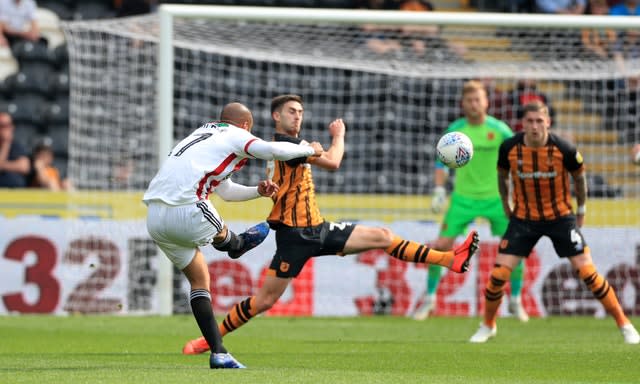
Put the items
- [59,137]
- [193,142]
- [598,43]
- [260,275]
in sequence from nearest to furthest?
1. [193,142]
2. [260,275]
3. [598,43]
4. [59,137]

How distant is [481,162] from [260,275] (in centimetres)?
295

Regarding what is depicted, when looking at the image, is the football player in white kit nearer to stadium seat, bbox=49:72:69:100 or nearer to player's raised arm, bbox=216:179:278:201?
player's raised arm, bbox=216:179:278:201

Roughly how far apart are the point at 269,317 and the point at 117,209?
2.15 m

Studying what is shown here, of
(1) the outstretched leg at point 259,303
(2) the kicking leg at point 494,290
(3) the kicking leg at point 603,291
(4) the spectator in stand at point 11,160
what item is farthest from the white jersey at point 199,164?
(4) the spectator in stand at point 11,160

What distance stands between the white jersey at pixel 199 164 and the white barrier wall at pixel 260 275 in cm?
625

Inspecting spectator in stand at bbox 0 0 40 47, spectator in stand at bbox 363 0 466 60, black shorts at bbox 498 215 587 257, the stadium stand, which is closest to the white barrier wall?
the stadium stand

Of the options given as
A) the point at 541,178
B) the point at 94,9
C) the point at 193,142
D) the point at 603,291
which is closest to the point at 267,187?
the point at 193,142

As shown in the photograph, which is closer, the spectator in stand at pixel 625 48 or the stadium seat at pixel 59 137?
the spectator in stand at pixel 625 48

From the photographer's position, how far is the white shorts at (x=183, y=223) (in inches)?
311

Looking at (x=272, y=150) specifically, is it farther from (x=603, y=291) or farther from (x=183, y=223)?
(x=603, y=291)

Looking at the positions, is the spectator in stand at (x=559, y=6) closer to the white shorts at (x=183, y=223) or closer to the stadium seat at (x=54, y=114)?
the stadium seat at (x=54, y=114)

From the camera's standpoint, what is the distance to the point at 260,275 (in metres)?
14.3

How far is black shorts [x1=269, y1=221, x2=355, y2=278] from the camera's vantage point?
9398mm

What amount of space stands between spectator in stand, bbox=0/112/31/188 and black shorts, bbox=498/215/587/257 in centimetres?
736
